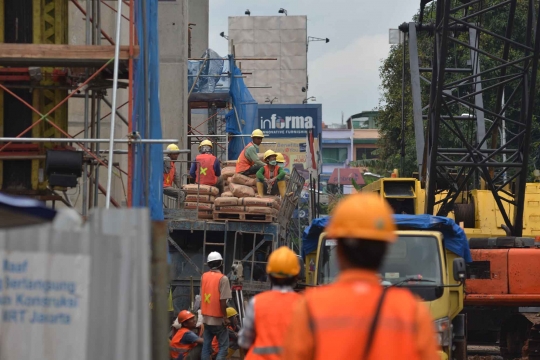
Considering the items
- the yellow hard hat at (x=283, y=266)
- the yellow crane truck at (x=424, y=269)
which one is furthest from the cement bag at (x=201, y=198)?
the yellow hard hat at (x=283, y=266)

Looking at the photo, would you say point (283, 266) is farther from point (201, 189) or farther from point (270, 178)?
point (270, 178)

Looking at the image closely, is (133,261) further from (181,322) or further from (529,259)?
(529,259)

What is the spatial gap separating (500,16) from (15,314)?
33.0 metres

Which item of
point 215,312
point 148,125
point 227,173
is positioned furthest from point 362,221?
point 227,173

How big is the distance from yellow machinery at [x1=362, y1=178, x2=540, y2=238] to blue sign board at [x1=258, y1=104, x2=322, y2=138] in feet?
122

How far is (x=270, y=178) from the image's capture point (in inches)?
731

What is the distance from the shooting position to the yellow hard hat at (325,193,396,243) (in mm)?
3648

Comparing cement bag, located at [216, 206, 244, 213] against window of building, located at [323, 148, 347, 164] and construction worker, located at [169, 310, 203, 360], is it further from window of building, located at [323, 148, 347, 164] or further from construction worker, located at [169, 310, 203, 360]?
window of building, located at [323, 148, 347, 164]

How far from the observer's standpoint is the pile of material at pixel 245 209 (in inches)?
683

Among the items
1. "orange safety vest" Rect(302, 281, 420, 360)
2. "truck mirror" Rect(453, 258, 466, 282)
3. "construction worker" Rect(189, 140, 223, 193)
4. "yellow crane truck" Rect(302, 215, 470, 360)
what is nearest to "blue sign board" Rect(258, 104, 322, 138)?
"construction worker" Rect(189, 140, 223, 193)

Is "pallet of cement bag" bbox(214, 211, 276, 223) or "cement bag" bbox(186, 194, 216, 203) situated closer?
"pallet of cement bag" bbox(214, 211, 276, 223)

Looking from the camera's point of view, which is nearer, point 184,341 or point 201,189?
point 184,341

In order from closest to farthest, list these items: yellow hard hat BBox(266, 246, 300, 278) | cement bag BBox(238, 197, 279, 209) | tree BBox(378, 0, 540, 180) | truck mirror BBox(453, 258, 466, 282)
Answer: yellow hard hat BBox(266, 246, 300, 278)
truck mirror BBox(453, 258, 466, 282)
cement bag BBox(238, 197, 279, 209)
tree BBox(378, 0, 540, 180)

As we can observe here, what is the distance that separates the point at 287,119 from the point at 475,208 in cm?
3824
